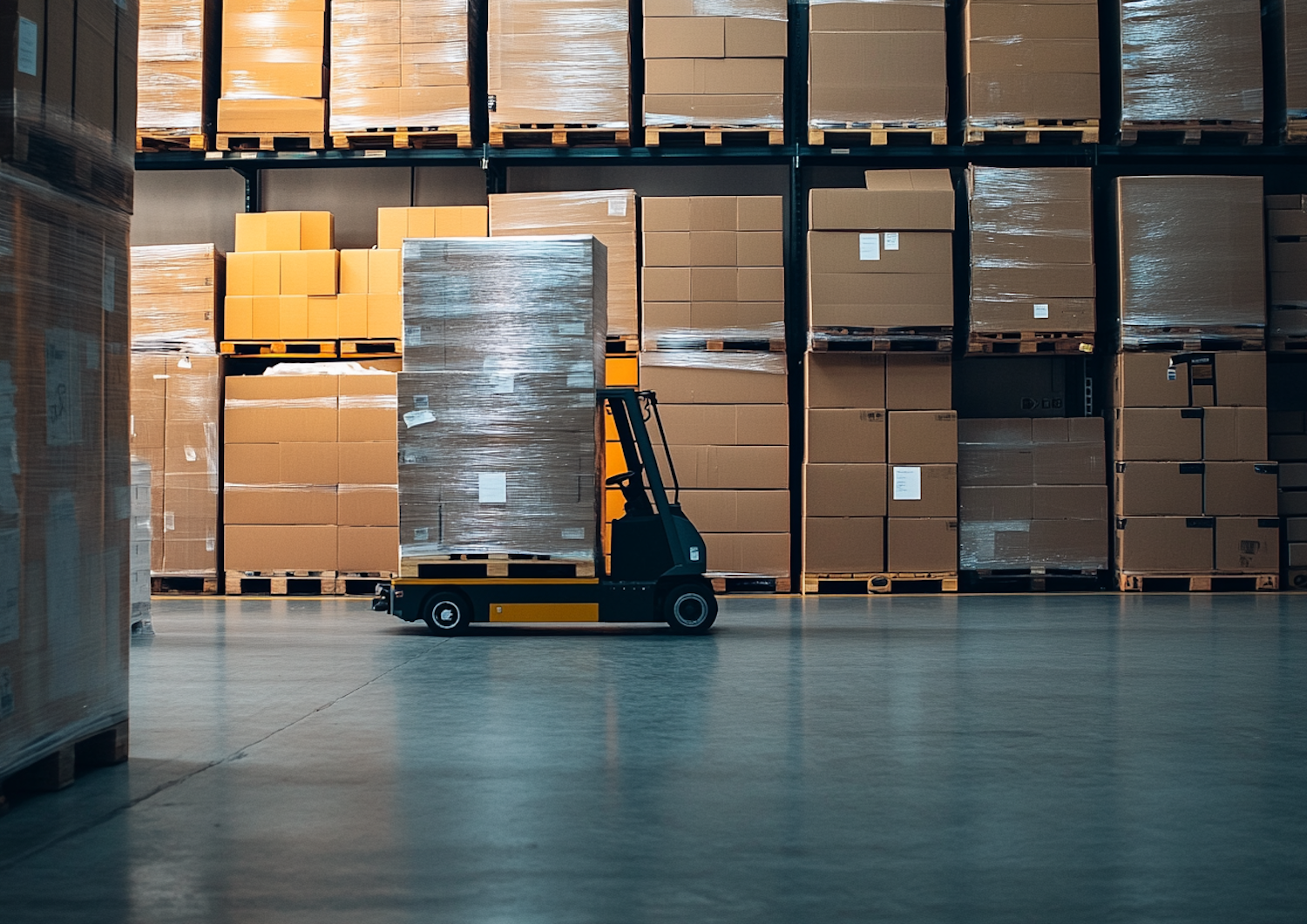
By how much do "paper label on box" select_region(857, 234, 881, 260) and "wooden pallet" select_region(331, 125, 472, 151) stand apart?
289cm

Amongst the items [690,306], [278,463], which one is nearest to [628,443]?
[690,306]

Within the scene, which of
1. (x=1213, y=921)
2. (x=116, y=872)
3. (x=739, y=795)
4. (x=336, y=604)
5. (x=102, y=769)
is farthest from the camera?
(x=336, y=604)

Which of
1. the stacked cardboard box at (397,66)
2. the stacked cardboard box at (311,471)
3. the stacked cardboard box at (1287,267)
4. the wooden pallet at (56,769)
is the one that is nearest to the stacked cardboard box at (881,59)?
the stacked cardboard box at (1287,267)

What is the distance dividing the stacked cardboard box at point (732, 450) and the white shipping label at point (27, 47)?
6114 mm

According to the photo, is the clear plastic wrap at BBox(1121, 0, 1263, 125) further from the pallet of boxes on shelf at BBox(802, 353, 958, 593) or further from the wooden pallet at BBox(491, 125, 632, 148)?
the wooden pallet at BBox(491, 125, 632, 148)

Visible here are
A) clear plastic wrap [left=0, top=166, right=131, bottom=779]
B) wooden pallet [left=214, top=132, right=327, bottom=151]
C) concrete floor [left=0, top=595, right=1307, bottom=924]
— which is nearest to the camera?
concrete floor [left=0, top=595, right=1307, bottom=924]

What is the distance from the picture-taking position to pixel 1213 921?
7.16 feet

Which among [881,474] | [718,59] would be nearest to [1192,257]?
[881,474]

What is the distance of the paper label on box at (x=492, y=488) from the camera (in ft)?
21.9

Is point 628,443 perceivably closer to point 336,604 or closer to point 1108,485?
point 336,604

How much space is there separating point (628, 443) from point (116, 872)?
15.4 ft

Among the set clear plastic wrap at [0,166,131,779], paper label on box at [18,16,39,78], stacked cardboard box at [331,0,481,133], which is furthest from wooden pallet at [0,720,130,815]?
stacked cardboard box at [331,0,481,133]

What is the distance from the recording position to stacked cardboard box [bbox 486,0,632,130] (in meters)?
9.09

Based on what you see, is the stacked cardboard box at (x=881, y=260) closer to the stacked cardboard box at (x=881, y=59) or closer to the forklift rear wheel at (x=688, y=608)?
the stacked cardboard box at (x=881, y=59)
